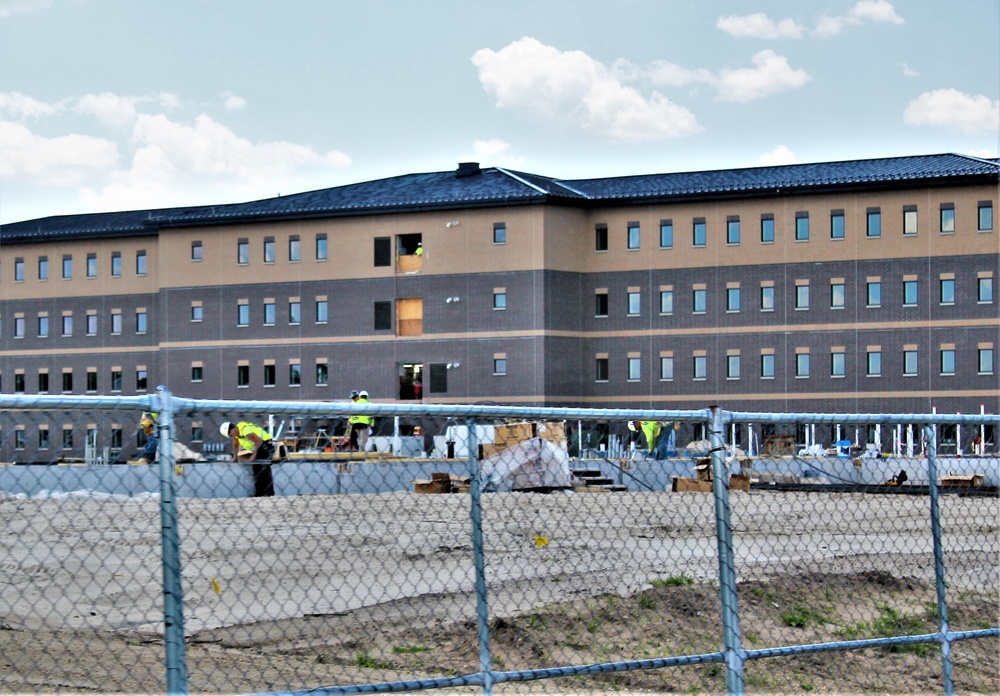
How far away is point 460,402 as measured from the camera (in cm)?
6241

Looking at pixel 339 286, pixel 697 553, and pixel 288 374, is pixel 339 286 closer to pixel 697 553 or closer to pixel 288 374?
pixel 288 374

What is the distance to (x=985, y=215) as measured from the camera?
5900 centimetres

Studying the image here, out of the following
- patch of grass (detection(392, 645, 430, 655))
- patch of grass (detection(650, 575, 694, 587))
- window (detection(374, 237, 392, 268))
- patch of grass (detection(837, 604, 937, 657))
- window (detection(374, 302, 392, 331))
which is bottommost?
patch of grass (detection(837, 604, 937, 657))

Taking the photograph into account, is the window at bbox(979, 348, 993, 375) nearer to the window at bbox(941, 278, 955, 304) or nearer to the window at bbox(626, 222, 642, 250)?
the window at bbox(941, 278, 955, 304)

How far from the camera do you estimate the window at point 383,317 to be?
211ft

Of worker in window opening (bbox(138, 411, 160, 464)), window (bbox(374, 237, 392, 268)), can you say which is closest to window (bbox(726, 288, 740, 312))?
window (bbox(374, 237, 392, 268))

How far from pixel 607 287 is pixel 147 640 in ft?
176

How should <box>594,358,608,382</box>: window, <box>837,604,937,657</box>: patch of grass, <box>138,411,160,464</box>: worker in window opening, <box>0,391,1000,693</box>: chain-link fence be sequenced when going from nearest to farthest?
1. <box>138,411,160,464</box>: worker in window opening
2. <box>0,391,1000,693</box>: chain-link fence
3. <box>837,604,937,657</box>: patch of grass
4. <box>594,358,608,382</box>: window

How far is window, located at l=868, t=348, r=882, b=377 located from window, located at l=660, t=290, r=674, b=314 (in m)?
9.24

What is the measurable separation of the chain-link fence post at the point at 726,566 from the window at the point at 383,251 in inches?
2277

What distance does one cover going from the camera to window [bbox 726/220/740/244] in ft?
202

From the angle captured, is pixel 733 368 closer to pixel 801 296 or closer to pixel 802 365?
pixel 802 365

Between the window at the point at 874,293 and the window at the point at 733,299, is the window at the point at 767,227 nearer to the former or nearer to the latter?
the window at the point at 733,299

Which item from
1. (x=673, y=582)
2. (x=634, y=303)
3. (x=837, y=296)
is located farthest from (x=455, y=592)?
(x=634, y=303)
